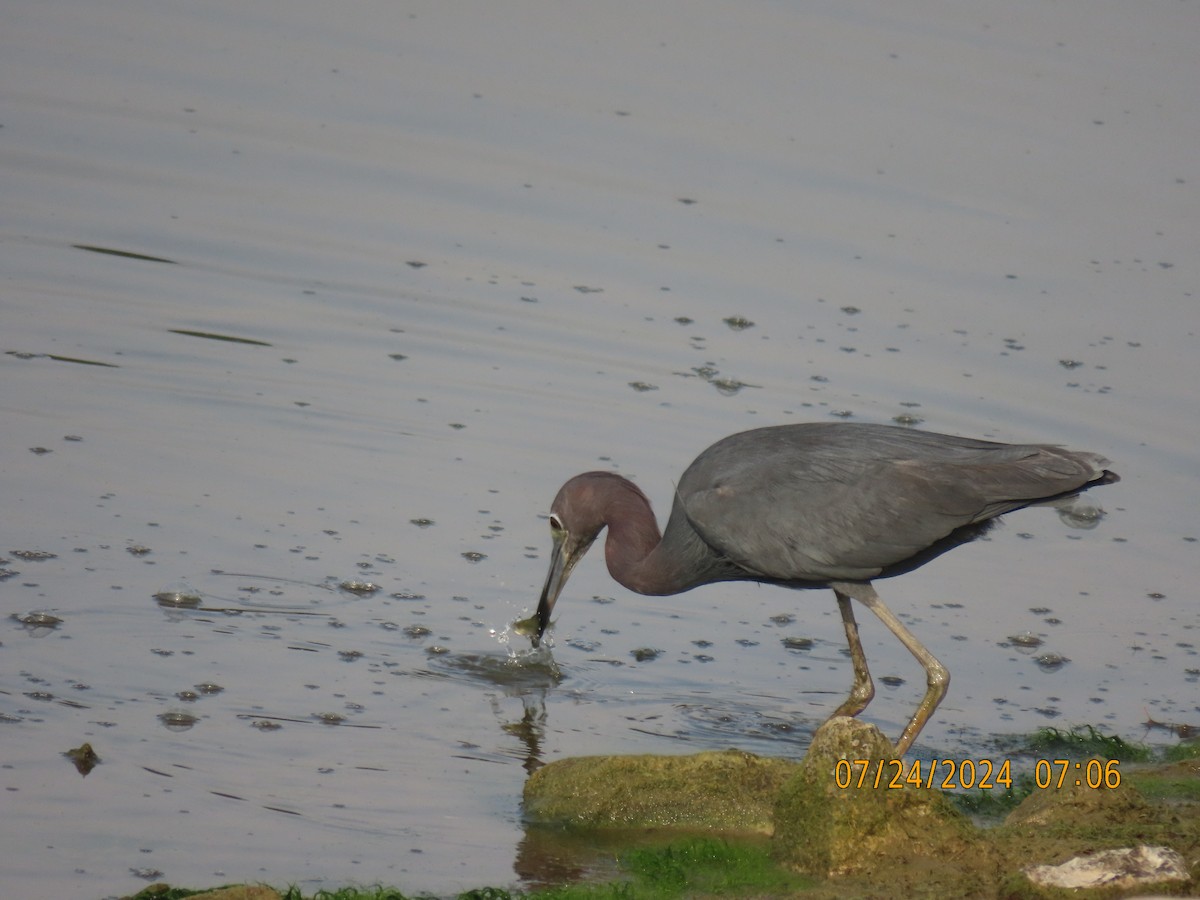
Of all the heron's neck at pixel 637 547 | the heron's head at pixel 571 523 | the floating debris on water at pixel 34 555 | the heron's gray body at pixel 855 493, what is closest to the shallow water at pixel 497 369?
the floating debris on water at pixel 34 555

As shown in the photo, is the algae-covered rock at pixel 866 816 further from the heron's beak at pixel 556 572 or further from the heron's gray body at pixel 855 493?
the heron's beak at pixel 556 572

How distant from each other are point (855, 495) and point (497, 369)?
4.44 meters

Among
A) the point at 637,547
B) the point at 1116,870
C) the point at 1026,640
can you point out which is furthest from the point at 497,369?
the point at 1116,870

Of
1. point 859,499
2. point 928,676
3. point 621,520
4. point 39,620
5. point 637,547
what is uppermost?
point 859,499

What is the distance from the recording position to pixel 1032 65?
54.6 ft

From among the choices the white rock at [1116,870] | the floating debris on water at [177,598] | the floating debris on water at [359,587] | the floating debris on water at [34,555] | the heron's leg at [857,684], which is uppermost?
the white rock at [1116,870]

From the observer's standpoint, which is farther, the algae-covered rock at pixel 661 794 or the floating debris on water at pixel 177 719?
the floating debris on water at pixel 177 719

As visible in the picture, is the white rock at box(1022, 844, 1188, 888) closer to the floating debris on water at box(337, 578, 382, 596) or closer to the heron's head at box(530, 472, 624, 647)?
the heron's head at box(530, 472, 624, 647)

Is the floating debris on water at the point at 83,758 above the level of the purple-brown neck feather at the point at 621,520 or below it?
below

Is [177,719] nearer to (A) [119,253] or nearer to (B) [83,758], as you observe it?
(B) [83,758]

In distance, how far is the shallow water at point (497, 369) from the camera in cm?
727

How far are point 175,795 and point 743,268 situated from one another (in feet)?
24.1

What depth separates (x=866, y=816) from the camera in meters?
5.73

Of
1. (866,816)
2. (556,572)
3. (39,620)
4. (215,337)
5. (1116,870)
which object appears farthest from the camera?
(215,337)
